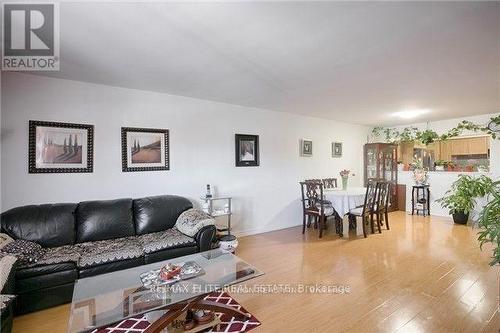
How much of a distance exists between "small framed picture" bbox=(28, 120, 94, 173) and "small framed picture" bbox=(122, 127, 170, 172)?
0.41m

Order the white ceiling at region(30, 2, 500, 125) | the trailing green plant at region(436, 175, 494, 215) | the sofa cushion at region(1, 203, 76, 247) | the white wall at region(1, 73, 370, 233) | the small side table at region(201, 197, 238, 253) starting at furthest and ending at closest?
1. the trailing green plant at region(436, 175, 494, 215)
2. the small side table at region(201, 197, 238, 253)
3. the white wall at region(1, 73, 370, 233)
4. the sofa cushion at region(1, 203, 76, 247)
5. the white ceiling at region(30, 2, 500, 125)

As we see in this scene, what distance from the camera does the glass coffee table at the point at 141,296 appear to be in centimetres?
162

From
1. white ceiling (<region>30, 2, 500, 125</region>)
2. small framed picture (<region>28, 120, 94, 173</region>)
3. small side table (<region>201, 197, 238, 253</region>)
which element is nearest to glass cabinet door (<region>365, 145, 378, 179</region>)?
white ceiling (<region>30, 2, 500, 125</region>)

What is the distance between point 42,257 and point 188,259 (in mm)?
1366

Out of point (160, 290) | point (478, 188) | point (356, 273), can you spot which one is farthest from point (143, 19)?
point (478, 188)

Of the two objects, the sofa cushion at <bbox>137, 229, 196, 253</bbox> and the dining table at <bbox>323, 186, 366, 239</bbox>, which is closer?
the sofa cushion at <bbox>137, 229, 196, 253</bbox>

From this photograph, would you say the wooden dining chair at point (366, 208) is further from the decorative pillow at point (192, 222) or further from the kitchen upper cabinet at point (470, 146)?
the kitchen upper cabinet at point (470, 146)

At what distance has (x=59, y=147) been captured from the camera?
9.88 feet

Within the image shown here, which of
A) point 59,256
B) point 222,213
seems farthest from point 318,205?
point 59,256

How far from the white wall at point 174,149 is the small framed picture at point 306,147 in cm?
13


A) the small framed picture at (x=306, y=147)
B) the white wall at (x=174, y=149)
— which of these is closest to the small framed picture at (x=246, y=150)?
the white wall at (x=174, y=149)

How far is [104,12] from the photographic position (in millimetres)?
1733

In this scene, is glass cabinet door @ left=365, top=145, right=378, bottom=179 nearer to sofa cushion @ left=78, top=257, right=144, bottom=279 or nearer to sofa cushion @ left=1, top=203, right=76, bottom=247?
sofa cushion @ left=78, top=257, right=144, bottom=279

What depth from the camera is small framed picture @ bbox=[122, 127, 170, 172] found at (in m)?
3.45
